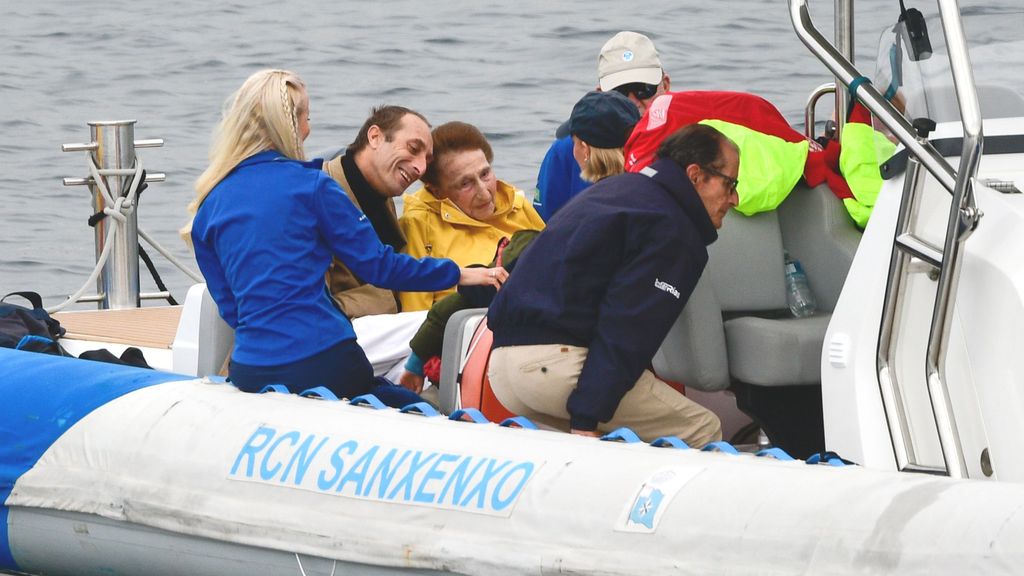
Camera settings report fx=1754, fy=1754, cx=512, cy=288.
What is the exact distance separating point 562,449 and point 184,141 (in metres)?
9.17

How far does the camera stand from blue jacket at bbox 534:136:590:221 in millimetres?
5023

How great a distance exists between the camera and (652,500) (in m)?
2.95

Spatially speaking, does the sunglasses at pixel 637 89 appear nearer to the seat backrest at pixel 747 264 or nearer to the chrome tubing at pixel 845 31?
the chrome tubing at pixel 845 31

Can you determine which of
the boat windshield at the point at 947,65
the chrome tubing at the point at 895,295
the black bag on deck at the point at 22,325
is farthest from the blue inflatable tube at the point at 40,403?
the boat windshield at the point at 947,65

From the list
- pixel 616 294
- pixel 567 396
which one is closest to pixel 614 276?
pixel 616 294

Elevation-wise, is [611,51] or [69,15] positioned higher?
[611,51]

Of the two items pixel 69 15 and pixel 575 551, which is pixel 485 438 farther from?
pixel 69 15

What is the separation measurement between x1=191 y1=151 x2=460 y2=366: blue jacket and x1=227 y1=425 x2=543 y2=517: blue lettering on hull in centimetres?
32

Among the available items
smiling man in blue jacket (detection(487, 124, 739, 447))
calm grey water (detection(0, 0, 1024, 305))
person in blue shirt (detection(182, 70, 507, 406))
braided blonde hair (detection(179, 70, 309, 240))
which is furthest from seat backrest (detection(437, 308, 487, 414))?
calm grey water (detection(0, 0, 1024, 305))

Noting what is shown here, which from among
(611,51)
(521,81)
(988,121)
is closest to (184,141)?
(521,81)

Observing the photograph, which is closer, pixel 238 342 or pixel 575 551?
pixel 575 551

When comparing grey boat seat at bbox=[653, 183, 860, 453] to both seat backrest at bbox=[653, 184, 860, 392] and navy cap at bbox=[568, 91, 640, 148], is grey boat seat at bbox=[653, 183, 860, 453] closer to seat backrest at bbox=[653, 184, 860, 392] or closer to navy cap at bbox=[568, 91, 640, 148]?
seat backrest at bbox=[653, 184, 860, 392]

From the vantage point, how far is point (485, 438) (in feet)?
10.8

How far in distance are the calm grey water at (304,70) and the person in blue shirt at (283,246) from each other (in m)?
5.08
